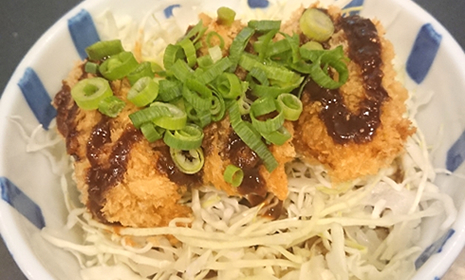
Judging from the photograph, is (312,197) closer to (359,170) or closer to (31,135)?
(359,170)

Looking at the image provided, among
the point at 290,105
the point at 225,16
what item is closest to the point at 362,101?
the point at 290,105

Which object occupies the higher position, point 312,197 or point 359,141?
point 359,141

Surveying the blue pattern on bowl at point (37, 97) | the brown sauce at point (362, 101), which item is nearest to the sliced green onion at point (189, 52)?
the brown sauce at point (362, 101)

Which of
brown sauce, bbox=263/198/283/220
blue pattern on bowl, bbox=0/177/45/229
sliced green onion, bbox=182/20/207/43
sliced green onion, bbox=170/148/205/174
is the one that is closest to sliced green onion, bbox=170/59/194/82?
sliced green onion, bbox=182/20/207/43

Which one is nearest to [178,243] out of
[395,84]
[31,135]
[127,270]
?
[127,270]

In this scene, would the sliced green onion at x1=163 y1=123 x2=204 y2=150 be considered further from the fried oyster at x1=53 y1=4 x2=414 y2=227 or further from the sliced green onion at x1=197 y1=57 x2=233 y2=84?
the sliced green onion at x1=197 y1=57 x2=233 y2=84

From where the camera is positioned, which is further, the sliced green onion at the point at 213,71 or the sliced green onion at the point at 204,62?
the sliced green onion at the point at 204,62

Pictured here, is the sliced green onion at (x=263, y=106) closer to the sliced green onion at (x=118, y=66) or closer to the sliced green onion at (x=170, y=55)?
the sliced green onion at (x=170, y=55)
